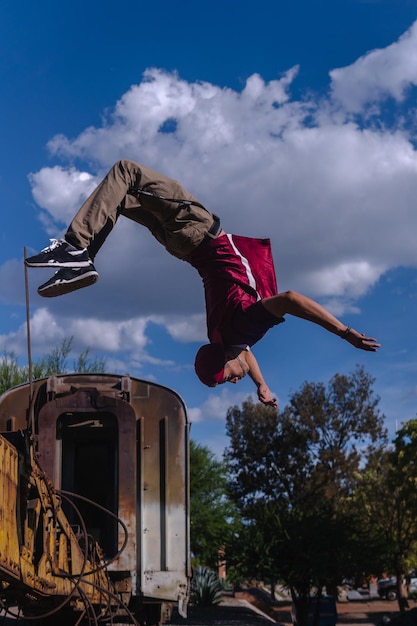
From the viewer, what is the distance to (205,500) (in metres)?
29.1

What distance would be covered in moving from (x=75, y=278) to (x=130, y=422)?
4850 millimetres

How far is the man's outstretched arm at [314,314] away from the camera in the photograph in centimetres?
320

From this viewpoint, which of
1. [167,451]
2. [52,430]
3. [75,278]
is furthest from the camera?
[167,451]

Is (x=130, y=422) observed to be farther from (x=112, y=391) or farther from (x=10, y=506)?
(x=10, y=506)

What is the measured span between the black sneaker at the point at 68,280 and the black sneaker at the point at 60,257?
3cm

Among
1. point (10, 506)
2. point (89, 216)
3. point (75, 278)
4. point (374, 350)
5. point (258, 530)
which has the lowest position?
point (258, 530)

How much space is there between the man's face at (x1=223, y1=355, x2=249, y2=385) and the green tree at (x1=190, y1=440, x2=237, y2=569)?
944 inches

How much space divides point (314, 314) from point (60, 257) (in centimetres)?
115

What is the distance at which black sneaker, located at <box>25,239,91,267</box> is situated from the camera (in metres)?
3.17

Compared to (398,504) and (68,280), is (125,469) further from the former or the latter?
(398,504)

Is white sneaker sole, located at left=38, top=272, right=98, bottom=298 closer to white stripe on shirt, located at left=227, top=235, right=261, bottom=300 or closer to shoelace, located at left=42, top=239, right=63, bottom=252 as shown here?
shoelace, located at left=42, top=239, right=63, bottom=252

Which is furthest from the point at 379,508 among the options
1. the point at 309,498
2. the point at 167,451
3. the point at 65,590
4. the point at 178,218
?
the point at 178,218

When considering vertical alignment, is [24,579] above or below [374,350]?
below

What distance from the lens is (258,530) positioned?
19.9 m
